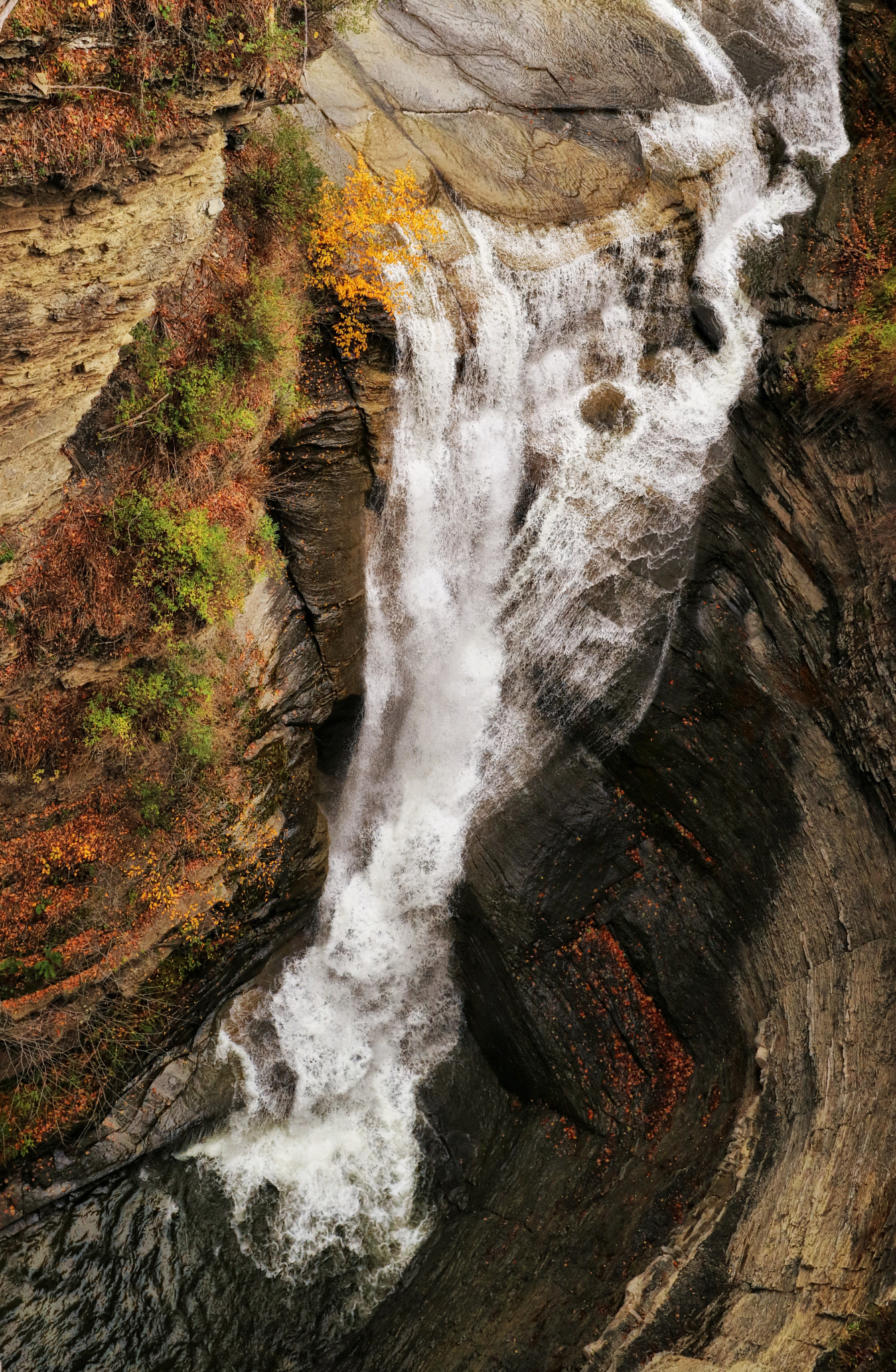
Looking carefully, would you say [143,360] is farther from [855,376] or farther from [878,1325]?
[878,1325]

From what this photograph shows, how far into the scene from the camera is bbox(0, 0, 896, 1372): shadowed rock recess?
7941 mm

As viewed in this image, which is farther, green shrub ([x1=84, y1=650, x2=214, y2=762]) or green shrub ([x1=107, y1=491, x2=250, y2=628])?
green shrub ([x1=84, y1=650, x2=214, y2=762])

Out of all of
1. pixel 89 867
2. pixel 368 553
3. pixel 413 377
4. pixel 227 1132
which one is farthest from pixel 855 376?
pixel 227 1132

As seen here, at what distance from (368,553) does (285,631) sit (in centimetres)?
161

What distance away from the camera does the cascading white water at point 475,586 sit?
34.0 feet

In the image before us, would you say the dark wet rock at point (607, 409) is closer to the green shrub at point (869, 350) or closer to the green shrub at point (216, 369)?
the green shrub at point (869, 350)

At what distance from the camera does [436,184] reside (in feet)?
34.3

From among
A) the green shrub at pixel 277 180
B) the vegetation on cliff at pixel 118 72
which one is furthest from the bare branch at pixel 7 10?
the green shrub at pixel 277 180

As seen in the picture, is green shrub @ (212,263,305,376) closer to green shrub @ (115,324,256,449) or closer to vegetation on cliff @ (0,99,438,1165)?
vegetation on cliff @ (0,99,438,1165)

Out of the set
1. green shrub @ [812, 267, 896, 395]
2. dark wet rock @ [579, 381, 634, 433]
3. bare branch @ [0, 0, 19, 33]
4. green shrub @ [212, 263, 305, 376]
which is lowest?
green shrub @ [812, 267, 896, 395]

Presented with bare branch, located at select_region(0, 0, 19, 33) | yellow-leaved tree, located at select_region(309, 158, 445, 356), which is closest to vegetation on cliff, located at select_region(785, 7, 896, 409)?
yellow-leaved tree, located at select_region(309, 158, 445, 356)

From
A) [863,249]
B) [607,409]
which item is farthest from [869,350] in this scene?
[607,409]

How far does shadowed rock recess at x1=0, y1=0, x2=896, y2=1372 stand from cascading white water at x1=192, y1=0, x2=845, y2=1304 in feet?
1.12

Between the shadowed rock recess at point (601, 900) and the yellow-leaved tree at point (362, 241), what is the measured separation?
0.44 metres
